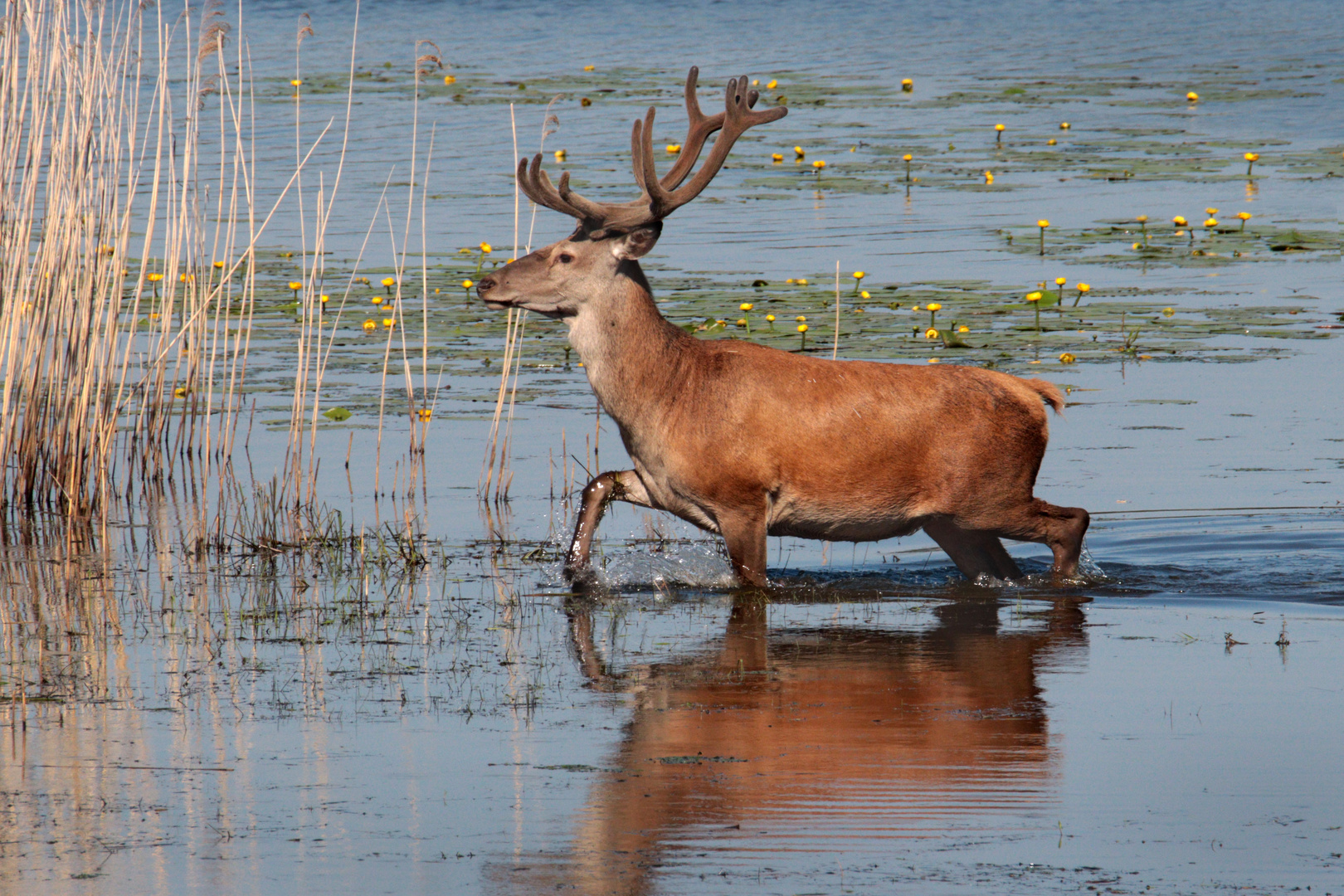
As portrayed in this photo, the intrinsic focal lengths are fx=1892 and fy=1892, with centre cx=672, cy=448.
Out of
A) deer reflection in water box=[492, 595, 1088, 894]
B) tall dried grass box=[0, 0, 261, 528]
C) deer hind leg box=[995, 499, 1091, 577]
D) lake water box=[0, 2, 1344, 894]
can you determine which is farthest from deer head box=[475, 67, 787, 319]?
deer hind leg box=[995, 499, 1091, 577]

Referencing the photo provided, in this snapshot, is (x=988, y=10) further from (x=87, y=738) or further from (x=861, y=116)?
(x=87, y=738)

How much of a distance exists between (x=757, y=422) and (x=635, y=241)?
989 mm

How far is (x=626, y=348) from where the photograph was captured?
27.6ft

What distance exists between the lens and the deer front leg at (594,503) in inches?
330

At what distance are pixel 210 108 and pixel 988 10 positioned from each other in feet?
56.0

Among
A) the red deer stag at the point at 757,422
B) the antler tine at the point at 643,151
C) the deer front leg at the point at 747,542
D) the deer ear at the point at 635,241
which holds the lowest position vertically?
the deer front leg at the point at 747,542

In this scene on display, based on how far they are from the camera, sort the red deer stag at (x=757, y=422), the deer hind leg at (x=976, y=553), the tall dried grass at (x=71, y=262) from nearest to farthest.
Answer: the red deer stag at (x=757, y=422)
the deer hind leg at (x=976, y=553)
the tall dried grass at (x=71, y=262)

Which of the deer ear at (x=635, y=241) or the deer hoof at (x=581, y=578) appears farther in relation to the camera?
the deer ear at (x=635, y=241)

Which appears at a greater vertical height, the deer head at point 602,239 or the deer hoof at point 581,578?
the deer head at point 602,239

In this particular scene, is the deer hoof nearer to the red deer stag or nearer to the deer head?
the red deer stag

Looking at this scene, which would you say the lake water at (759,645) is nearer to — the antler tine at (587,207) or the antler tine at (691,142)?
the antler tine at (587,207)

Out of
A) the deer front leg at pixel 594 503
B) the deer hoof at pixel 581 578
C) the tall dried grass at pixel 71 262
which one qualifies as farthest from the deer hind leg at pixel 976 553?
the tall dried grass at pixel 71 262

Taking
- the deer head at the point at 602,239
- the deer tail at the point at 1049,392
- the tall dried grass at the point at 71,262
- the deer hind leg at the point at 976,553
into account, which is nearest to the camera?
the deer head at the point at 602,239

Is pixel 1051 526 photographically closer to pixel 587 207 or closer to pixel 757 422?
pixel 757 422
